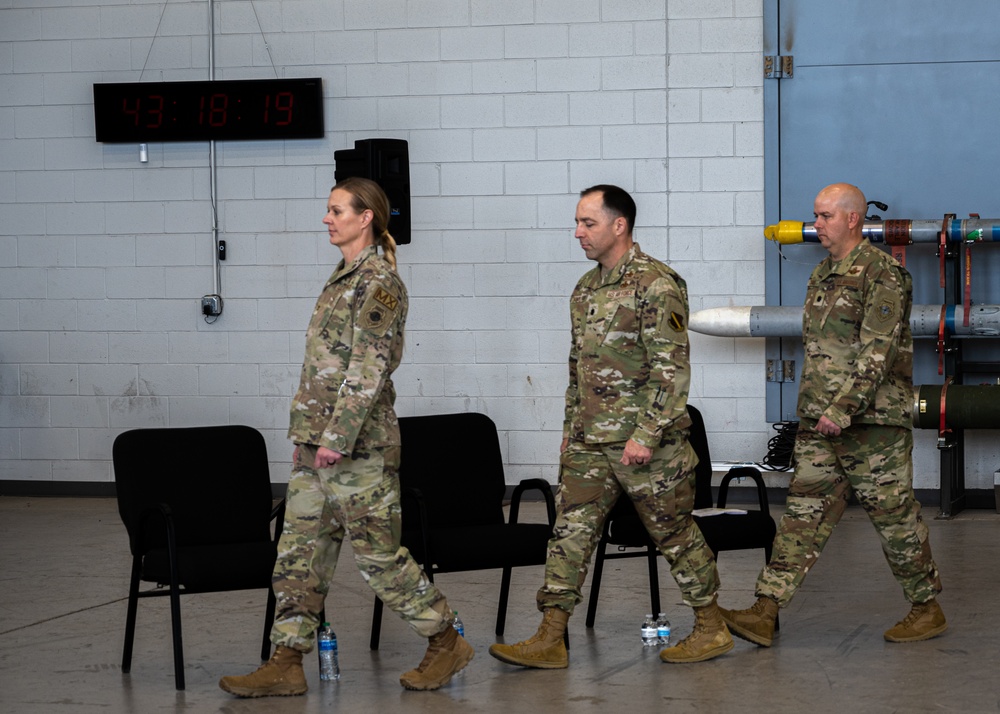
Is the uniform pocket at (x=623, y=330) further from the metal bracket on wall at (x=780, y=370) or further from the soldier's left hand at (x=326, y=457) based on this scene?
the metal bracket on wall at (x=780, y=370)

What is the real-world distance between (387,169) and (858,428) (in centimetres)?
334

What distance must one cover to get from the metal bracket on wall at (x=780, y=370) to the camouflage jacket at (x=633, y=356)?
3.55 m

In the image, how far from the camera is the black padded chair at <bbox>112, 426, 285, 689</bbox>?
3.70m

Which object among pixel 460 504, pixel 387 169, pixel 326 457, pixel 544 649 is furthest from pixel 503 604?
pixel 387 169

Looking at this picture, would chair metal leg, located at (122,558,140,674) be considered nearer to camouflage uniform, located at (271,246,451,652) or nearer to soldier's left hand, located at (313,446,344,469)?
camouflage uniform, located at (271,246,451,652)

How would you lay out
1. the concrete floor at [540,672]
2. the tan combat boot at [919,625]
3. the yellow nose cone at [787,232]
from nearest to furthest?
the concrete floor at [540,672], the tan combat boot at [919,625], the yellow nose cone at [787,232]

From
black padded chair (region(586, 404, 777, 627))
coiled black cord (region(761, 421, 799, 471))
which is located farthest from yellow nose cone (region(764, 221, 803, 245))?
black padded chair (region(586, 404, 777, 627))

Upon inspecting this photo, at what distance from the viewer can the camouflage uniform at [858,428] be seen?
3947 millimetres

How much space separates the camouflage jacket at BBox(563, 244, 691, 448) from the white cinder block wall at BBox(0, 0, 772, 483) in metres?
3.62

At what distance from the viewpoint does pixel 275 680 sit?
3.56m

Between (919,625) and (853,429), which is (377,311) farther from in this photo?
(919,625)

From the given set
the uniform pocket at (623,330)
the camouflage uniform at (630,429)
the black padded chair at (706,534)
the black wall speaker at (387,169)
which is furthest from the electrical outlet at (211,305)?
the uniform pocket at (623,330)

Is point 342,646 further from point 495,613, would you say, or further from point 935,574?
point 935,574

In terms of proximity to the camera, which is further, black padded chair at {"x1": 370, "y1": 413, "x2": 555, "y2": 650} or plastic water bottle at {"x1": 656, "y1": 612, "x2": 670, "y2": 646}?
plastic water bottle at {"x1": 656, "y1": 612, "x2": 670, "y2": 646}
